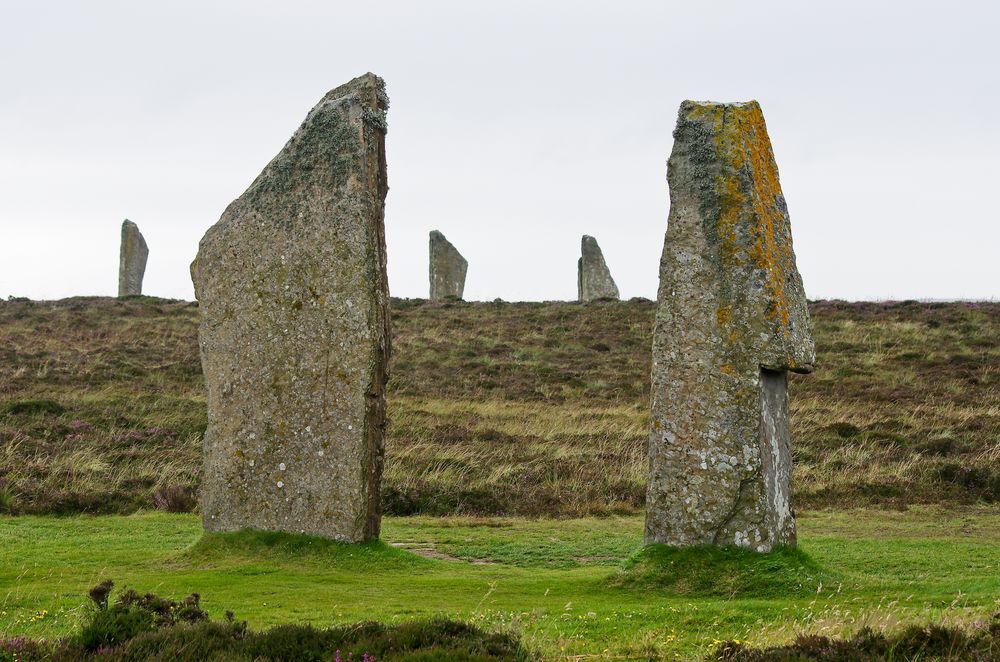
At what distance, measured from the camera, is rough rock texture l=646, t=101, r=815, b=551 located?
10.9m

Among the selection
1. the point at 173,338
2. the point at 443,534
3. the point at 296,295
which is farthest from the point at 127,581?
the point at 173,338

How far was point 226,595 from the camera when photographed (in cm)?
1027

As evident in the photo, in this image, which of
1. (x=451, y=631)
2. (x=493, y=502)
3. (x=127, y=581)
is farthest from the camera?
(x=493, y=502)

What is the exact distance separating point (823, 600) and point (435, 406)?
715 inches

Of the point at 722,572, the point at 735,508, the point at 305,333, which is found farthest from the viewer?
the point at 305,333

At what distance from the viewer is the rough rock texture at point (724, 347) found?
35.9 ft

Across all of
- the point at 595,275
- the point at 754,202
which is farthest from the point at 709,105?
the point at 595,275

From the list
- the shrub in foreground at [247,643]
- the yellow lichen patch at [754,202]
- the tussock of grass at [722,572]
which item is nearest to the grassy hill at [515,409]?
the tussock of grass at [722,572]

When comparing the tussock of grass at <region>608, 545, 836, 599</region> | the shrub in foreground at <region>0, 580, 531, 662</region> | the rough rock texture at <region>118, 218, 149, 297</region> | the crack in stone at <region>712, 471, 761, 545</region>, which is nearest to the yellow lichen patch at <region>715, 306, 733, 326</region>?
the crack in stone at <region>712, 471, 761, 545</region>

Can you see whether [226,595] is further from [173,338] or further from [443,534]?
[173,338]

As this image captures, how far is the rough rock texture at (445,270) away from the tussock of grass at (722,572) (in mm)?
40588

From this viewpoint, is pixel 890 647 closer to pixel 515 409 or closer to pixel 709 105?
pixel 709 105

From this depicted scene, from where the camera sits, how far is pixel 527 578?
11.4 m

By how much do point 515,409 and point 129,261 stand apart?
30984 mm
